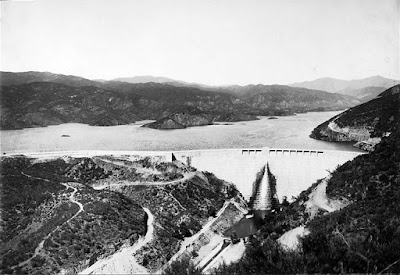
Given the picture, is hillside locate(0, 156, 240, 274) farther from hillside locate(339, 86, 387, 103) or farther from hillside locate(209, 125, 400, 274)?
hillside locate(339, 86, 387, 103)

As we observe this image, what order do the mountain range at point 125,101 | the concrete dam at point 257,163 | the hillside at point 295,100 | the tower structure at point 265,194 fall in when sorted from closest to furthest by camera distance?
the concrete dam at point 257,163 < the tower structure at point 265,194 < the mountain range at point 125,101 < the hillside at point 295,100

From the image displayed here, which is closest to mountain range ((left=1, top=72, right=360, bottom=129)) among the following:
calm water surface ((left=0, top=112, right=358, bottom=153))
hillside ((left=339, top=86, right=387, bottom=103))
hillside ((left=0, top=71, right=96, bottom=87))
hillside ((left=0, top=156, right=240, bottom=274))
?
hillside ((left=0, top=71, right=96, bottom=87))

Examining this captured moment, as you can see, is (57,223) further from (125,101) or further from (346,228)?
(125,101)

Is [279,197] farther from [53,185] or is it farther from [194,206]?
[53,185]

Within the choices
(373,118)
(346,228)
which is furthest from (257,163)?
(373,118)

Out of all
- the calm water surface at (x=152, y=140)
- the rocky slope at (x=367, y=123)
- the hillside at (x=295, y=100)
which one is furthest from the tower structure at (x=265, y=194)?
the hillside at (x=295, y=100)

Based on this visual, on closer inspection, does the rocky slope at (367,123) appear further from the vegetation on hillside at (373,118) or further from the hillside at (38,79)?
the hillside at (38,79)
